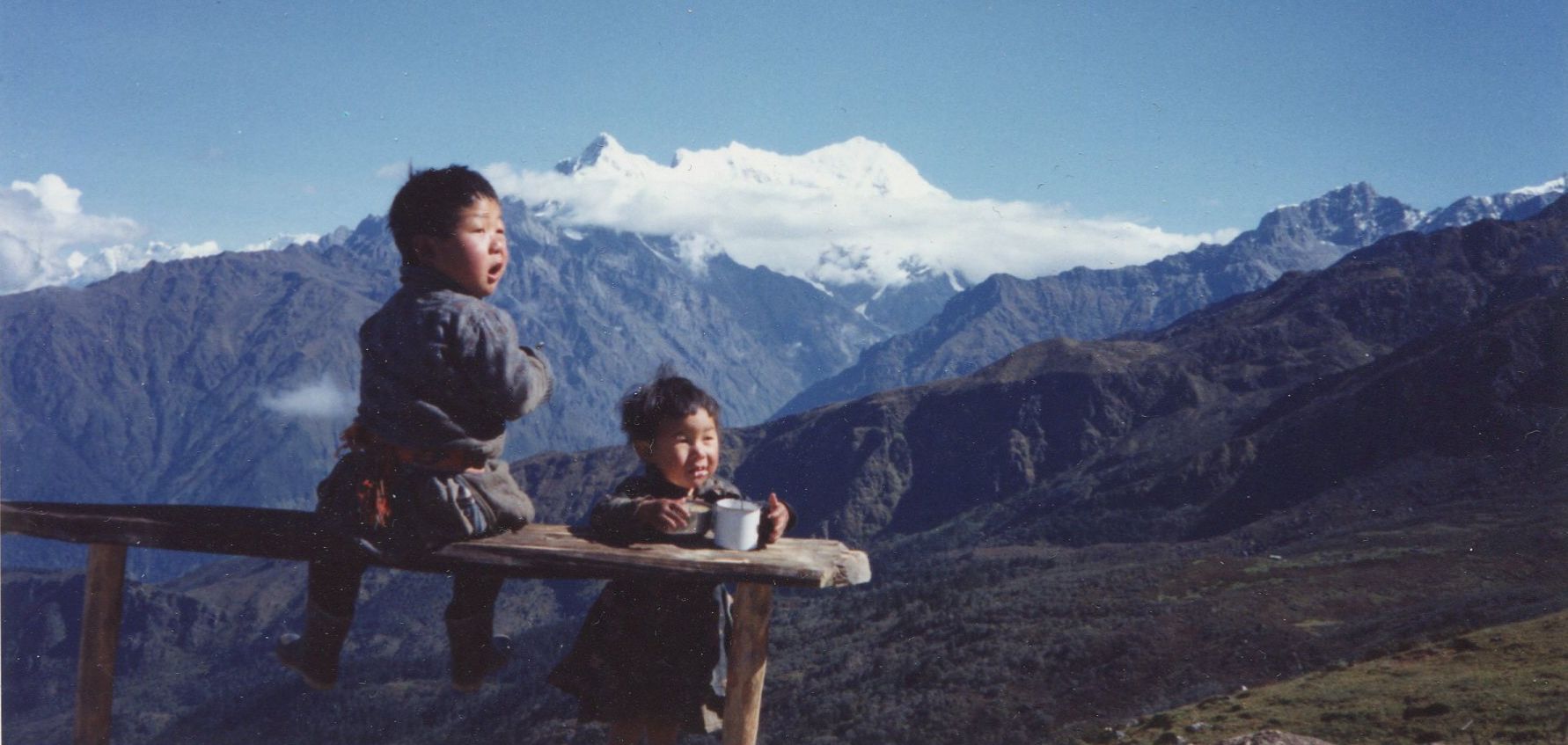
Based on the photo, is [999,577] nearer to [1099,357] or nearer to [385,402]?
[385,402]

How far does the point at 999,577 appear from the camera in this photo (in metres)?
75.8

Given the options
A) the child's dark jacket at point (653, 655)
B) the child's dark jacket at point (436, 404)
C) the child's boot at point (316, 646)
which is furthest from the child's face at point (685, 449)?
the child's boot at point (316, 646)

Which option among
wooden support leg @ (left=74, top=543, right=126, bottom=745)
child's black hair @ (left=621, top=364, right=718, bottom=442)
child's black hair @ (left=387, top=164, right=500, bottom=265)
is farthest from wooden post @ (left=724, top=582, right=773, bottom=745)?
wooden support leg @ (left=74, top=543, right=126, bottom=745)

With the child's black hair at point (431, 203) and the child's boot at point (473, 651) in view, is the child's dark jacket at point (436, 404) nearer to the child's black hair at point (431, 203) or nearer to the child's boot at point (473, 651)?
the child's black hair at point (431, 203)

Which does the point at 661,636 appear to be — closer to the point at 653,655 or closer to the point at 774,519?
the point at 653,655

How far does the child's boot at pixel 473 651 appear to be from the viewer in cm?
Answer: 527

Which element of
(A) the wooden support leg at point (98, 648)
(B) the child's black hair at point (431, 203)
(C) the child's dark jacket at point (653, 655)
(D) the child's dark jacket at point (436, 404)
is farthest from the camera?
(C) the child's dark jacket at point (653, 655)

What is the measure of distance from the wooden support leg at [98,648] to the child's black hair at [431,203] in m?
2.22

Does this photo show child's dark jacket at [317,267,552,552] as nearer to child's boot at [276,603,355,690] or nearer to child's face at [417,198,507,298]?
child's face at [417,198,507,298]

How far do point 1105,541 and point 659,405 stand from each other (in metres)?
99.2

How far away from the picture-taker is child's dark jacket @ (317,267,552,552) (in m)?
4.84

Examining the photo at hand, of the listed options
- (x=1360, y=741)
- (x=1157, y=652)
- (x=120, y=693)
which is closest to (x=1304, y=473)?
(x=1157, y=652)

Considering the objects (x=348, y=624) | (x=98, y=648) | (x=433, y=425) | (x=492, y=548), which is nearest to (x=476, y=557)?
(x=492, y=548)

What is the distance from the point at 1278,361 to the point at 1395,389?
42216 mm
